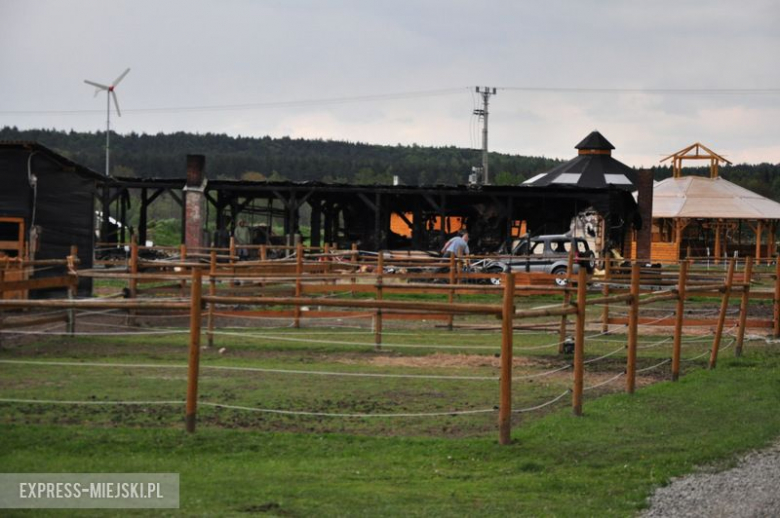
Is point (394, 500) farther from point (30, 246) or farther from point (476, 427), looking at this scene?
point (30, 246)

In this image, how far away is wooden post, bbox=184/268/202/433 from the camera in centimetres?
889

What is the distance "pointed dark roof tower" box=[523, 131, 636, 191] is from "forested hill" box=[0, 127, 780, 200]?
31.8 m

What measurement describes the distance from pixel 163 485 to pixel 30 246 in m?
16.9

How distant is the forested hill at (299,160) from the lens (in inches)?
4391

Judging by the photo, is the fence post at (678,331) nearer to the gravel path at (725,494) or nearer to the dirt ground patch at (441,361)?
the dirt ground patch at (441,361)

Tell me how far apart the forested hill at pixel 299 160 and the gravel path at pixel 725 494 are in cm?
8640

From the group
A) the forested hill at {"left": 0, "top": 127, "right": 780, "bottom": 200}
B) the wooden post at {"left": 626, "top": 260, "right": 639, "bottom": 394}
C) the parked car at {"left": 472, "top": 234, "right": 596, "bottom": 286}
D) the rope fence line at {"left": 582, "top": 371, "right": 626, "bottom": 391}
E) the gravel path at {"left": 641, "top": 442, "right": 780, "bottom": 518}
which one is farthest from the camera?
the forested hill at {"left": 0, "top": 127, "right": 780, "bottom": 200}

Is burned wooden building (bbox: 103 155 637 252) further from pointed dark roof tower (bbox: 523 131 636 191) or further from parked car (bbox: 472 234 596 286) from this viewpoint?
pointed dark roof tower (bbox: 523 131 636 191)

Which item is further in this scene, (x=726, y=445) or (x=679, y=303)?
(x=679, y=303)

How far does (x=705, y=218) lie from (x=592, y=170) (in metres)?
8.58

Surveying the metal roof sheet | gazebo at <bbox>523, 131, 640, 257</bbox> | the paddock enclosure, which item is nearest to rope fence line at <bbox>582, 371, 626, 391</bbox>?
the paddock enclosure

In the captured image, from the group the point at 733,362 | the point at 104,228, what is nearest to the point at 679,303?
the point at 733,362

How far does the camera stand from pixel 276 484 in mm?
7379

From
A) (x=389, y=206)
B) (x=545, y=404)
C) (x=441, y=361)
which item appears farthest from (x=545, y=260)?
(x=545, y=404)
